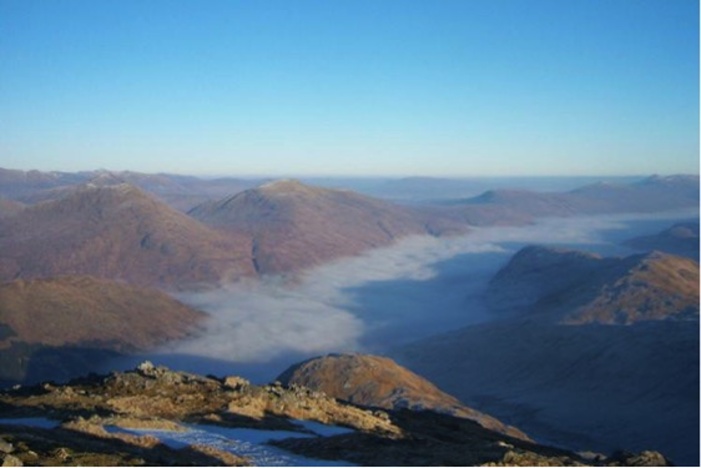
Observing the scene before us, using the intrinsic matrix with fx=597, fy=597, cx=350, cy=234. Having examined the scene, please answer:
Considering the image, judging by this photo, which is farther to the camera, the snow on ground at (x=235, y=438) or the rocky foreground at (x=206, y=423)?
the snow on ground at (x=235, y=438)

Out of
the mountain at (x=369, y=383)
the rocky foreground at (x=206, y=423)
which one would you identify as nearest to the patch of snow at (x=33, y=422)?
the rocky foreground at (x=206, y=423)

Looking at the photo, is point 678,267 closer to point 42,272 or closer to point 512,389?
point 512,389

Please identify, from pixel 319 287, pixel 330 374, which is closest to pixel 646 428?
pixel 330 374

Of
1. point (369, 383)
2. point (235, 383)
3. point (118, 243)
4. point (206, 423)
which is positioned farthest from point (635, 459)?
point (118, 243)

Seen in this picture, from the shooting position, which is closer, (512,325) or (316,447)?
(316,447)

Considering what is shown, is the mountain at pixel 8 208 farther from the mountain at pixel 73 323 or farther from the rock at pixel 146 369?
the rock at pixel 146 369

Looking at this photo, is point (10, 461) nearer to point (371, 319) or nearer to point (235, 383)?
point (235, 383)
